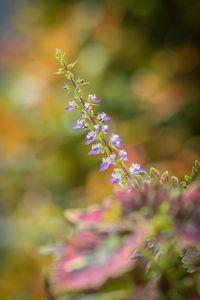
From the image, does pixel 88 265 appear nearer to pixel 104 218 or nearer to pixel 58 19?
pixel 104 218

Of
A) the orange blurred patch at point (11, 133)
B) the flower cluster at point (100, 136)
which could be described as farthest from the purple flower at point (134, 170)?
the orange blurred patch at point (11, 133)

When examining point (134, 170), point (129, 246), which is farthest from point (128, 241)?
point (134, 170)

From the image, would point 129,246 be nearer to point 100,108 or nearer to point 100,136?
point 100,136

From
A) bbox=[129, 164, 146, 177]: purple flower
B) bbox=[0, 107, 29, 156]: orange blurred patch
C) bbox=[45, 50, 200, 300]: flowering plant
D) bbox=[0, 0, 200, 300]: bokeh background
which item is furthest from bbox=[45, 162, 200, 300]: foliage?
bbox=[0, 107, 29, 156]: orange blurred patch

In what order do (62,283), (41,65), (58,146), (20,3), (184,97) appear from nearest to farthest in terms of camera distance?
(62,283)
(184,97)
(58,146)
(41,65)
(20,3)

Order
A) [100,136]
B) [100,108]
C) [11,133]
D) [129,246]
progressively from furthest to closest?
[11,133] < [100,108] < [100,136] < [129,246]

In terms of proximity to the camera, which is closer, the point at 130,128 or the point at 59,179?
the point at 130,128

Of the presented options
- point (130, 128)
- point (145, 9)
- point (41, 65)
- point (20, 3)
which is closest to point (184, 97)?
point (130, 128)

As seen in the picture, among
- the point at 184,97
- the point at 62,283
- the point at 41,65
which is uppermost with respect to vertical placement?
the point at 41,65
